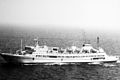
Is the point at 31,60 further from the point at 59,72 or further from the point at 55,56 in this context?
the point at 59,72

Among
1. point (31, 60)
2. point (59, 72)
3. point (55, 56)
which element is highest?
point (55, 56)

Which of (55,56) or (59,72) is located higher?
(55,56)

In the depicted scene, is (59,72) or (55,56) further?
(55,56)

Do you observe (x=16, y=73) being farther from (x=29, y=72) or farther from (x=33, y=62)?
(x=33, y=62)

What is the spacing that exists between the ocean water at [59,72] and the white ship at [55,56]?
2.55 meters

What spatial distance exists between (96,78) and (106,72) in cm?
701

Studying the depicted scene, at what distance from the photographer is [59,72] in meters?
59.9

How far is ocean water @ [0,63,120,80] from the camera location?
2151 inches

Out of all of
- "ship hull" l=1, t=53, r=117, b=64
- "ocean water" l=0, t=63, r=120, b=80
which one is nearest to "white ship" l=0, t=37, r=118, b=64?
"ship hull" l=1, t=53, r=117, b=64

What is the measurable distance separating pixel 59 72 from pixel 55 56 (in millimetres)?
10526

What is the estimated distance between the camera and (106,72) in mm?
62156

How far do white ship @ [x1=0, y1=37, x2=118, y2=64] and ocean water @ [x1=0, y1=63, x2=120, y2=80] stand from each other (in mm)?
2549

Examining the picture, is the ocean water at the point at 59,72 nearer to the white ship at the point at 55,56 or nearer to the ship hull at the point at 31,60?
the ship hull at the point at 31,60

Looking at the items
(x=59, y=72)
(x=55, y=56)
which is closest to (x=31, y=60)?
(x=55, y=56)
